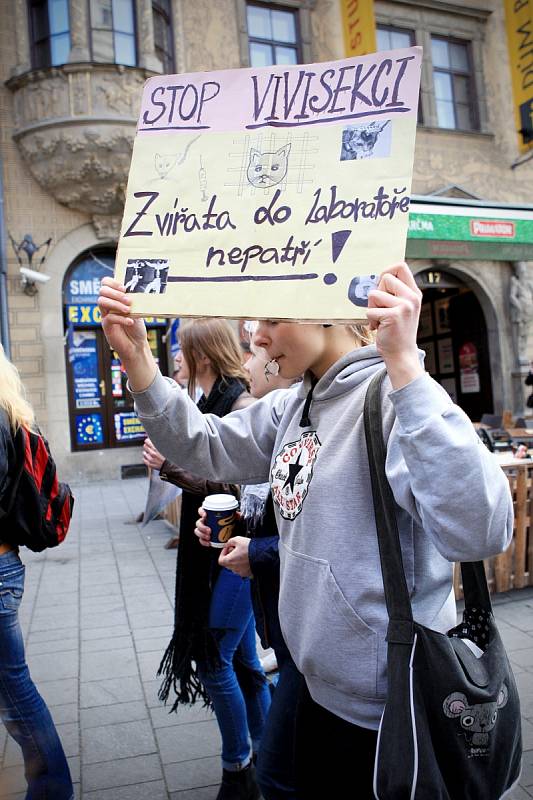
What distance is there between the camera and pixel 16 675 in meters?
2.19

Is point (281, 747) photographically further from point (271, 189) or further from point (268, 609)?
point (271, 189)

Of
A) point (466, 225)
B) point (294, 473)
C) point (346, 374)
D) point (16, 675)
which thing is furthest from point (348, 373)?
point (466, 225)

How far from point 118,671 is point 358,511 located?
9.45 ft

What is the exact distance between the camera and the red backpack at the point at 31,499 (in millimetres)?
2215

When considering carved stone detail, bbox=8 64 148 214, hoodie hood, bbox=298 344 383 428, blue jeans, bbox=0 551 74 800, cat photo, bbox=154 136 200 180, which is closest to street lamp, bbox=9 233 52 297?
carved stone detail, bbox=8 64 148 214

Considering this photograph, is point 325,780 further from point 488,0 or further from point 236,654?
point 488,0

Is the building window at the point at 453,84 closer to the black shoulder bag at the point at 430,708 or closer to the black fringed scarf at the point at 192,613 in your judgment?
the black fringed scarf at the point at 192,613

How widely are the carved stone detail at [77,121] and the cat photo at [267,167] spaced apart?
33.3 feet

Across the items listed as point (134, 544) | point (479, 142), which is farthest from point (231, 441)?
point (479, 142)

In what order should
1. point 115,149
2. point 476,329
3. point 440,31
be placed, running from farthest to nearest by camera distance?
point 476,329, point 440,31, point 115,149

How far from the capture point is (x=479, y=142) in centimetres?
1414

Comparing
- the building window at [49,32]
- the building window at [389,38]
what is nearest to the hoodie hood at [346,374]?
the building window at [49,32]

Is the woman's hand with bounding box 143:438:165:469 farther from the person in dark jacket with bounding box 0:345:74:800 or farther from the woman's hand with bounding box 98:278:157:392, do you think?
the woman's hand with bounding box 98:278:157:392

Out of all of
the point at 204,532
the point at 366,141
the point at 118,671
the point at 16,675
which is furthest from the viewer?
the point at 118,671
